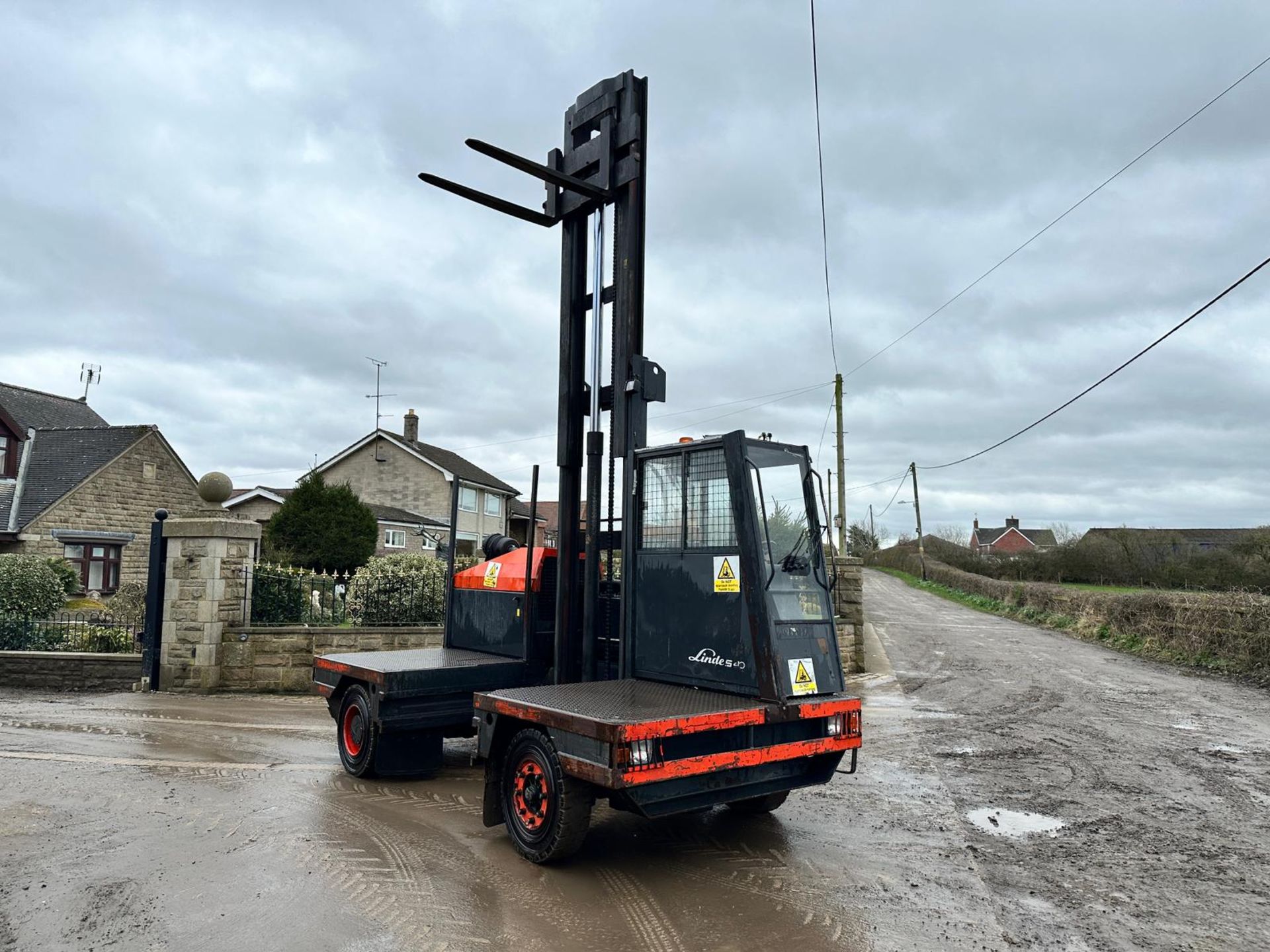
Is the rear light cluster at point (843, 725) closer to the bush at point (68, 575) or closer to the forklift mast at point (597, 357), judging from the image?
the forklift mast at point (597, 357)

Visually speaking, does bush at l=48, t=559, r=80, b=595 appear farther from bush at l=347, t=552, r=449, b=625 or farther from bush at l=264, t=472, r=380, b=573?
bush at l=347, t=552, r=449, b=625

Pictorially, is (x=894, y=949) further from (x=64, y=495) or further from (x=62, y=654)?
(x=64, y=495)

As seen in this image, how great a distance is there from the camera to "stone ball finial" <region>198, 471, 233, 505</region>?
12117mm

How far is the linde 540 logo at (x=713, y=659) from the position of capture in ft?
17.6

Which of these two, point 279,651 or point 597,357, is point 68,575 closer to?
point 279,651

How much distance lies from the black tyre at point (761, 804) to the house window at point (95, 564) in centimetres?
2444

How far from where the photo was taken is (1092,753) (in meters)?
8.63

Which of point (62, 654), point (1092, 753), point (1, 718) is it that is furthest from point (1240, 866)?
point (62, 654)

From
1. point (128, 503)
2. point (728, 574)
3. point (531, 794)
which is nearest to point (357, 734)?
point (531, 794)

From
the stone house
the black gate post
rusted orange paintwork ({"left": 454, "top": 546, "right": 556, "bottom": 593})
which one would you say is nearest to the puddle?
rusted orange paintwork ({"left": 454, "top": 546, "right": 556, "bottom": 593})

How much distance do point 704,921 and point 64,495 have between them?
2628 cm

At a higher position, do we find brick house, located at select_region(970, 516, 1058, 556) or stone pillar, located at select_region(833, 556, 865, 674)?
brick house, located at select_region(970, 516, 1058, 556)

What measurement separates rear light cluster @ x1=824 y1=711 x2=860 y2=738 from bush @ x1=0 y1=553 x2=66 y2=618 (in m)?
13.9

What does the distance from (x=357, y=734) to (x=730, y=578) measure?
3.76 m
